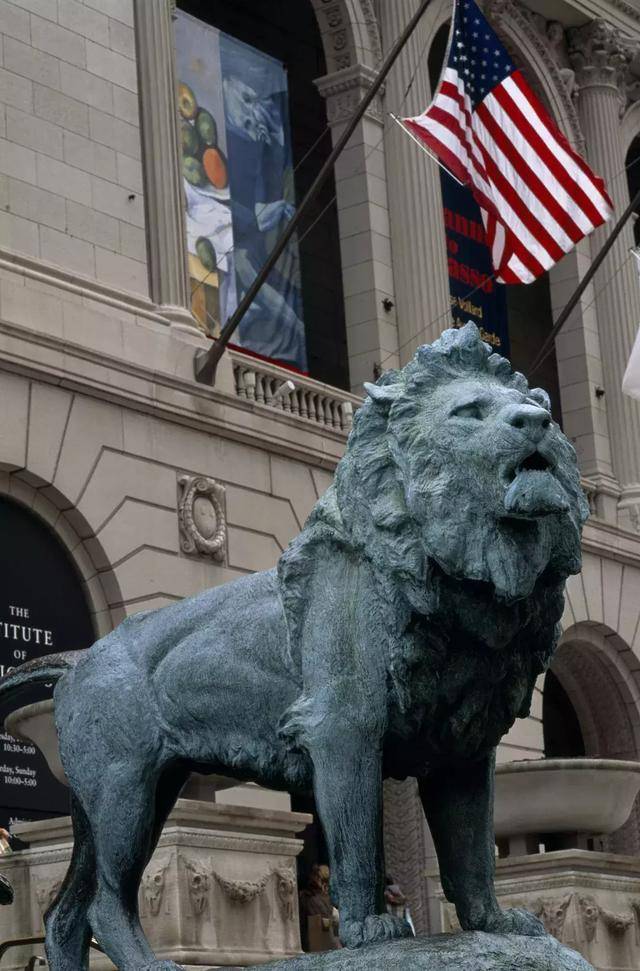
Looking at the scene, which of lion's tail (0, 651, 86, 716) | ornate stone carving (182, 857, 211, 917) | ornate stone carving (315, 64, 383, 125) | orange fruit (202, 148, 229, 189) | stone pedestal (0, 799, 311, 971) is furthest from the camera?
ornate stone carving (315, 64, 383, 125)

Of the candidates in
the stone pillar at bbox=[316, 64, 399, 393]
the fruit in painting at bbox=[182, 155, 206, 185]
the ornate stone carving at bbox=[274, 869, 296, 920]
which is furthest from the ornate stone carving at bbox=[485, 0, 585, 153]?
the ornate stone carving at bbox=[274, 869, 296, 920]

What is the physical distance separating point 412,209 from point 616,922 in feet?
61.8

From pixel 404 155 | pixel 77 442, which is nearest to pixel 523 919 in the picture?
pixel 77 442

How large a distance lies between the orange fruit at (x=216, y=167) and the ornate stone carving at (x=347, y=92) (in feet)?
12.2

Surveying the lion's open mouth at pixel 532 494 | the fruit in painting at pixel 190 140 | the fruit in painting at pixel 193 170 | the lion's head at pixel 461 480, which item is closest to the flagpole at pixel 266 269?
the fruit in painting at pixel 193 170

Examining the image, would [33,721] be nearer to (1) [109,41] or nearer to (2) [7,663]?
(2) [7,663]

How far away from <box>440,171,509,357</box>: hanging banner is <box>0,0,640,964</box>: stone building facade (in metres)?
0.85

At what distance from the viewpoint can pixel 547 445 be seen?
16.9 ft

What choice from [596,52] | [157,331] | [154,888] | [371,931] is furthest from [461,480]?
[596,52]

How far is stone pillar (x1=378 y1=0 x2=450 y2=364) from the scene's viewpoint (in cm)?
2984

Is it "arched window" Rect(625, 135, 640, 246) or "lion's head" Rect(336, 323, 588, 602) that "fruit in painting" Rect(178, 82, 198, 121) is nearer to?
"arched window" Rect(625, 135, 640, 246)

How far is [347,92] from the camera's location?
30750 millimetres

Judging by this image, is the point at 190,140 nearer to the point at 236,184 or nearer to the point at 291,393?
the point at 236,184

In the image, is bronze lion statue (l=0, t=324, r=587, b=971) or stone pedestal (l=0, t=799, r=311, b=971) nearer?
bronze lion statue (l=0, t=324, r=587, b=971)
